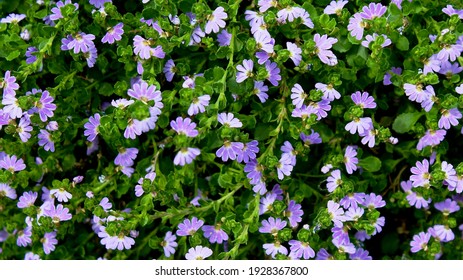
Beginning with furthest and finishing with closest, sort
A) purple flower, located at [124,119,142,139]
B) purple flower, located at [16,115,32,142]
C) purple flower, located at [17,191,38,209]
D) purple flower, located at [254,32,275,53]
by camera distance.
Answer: purple flower, located at [17,191,38,209] → purple flower, located at [16,115,32,142] → purple flower, located at [254,32,275,53] → purple flower, located at [124,119,142,139]

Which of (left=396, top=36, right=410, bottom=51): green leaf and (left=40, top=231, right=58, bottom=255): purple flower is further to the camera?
(left=40, top=231, right=58, bottom=255): purple flower

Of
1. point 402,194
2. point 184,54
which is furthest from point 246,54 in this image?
point 402,194

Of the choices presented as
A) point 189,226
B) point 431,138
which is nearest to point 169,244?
point 189,226

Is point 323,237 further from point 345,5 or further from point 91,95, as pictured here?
point 91,95

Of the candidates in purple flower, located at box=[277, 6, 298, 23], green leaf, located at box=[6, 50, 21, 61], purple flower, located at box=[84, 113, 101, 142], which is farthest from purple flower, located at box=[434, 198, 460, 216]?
green leaf, located at box=[6, 50, 21, 61]

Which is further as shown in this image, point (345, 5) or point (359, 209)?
point (345, 5)

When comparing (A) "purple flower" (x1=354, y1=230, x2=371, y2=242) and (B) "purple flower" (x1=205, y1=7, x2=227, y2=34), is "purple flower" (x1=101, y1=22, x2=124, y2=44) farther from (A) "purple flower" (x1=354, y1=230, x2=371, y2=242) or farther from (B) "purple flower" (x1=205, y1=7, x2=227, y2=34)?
(A) "purple flower" (x1=354, y1=230, x2=371, y2=242)

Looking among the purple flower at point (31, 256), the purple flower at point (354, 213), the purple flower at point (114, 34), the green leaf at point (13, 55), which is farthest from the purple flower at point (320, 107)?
the purple flower at point (31, 256)

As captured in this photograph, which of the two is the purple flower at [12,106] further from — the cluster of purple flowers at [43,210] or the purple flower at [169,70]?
the purple flower at [169,70]
